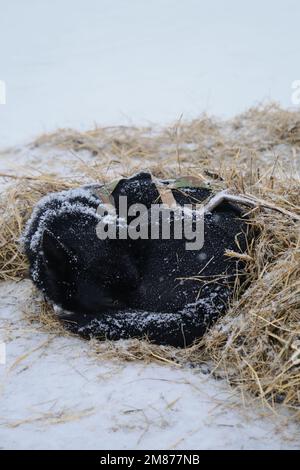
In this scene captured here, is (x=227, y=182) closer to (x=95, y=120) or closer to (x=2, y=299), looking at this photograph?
(x=2, y=299)

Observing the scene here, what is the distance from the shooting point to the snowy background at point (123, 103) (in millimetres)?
1908

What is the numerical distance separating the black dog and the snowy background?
6.1 inches

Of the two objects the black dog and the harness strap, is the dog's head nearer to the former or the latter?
the black dog

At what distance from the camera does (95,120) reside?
4.92m

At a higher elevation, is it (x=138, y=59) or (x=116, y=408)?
(x=138, y=59)

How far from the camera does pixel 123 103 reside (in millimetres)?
5363

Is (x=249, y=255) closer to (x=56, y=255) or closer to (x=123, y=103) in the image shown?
(x=56, y=255)

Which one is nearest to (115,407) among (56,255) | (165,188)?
(56,255)

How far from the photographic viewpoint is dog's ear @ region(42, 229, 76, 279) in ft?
7.84

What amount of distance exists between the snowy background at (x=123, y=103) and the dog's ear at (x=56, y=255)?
0.89 feet

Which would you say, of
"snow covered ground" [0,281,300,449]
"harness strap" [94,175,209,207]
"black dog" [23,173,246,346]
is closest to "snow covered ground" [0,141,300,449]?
"snow covered ground" [0,281,300,449]

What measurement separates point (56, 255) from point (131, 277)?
291 millimetres

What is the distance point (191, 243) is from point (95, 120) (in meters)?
2.72

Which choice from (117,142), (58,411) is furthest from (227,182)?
(117,142)
